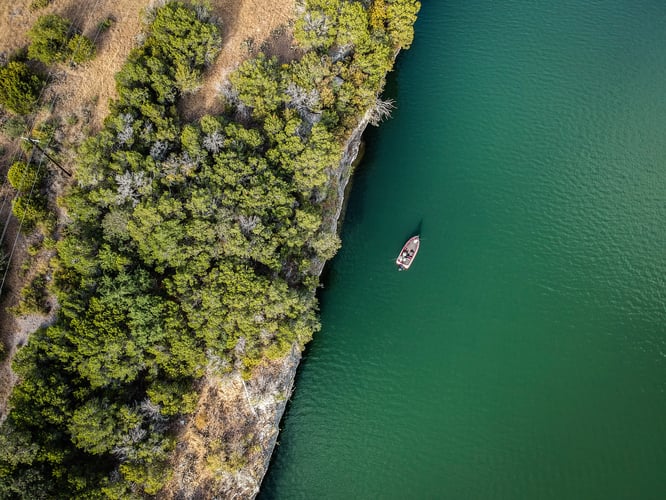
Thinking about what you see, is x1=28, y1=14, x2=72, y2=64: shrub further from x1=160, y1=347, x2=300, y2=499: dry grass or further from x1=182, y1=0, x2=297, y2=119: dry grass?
x1=160, y1=347, x2=300, y2=499: dry grass

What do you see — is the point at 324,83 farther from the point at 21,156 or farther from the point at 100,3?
the point at 21,156

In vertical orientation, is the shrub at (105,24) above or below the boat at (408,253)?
above

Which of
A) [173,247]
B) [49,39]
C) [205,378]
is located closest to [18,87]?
[49,39]

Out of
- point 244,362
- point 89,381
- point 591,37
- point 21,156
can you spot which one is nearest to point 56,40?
point 21,156

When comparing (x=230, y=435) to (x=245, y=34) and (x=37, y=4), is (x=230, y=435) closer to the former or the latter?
(x=245, y=34)

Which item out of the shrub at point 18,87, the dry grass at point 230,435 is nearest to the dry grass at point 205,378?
the dry grass at point 230,435

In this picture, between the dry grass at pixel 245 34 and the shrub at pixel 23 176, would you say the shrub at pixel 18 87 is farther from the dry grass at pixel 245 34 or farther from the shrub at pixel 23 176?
the dry grass at pixel 245 34
